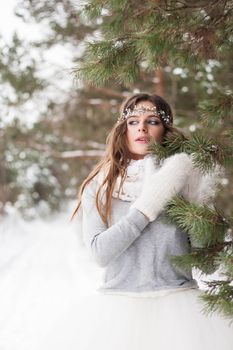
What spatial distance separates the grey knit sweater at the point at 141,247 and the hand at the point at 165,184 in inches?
1.6

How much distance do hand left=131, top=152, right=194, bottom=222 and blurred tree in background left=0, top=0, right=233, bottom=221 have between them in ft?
0.64

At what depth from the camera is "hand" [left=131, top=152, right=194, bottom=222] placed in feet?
6.50

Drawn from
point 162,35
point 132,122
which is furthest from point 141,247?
point 162,35

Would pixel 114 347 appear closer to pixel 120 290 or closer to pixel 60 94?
pixel 120 290

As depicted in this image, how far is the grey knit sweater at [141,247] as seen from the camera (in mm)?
2062

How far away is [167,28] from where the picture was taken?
1.99 meters

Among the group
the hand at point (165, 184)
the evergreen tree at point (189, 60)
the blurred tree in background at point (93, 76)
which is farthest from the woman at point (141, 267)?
the blurred tree in background at point (93, 76)

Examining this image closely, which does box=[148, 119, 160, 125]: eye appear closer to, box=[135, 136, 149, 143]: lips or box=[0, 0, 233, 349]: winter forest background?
box=[135, 136, 149, 143]: lips

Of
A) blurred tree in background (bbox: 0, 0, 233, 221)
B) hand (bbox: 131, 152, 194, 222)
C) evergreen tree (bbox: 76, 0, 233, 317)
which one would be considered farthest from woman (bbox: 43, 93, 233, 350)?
blurred tree in background (bbox: 0, 0, 233, 221)

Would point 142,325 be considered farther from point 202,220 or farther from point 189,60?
point 189,60

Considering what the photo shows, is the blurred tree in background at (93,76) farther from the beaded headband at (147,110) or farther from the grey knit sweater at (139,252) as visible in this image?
the grey knit sweater at (139,252)

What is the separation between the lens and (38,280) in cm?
694

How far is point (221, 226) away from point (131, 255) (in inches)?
20.1


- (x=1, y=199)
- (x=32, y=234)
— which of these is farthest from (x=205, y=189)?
(x=32, y=234)
